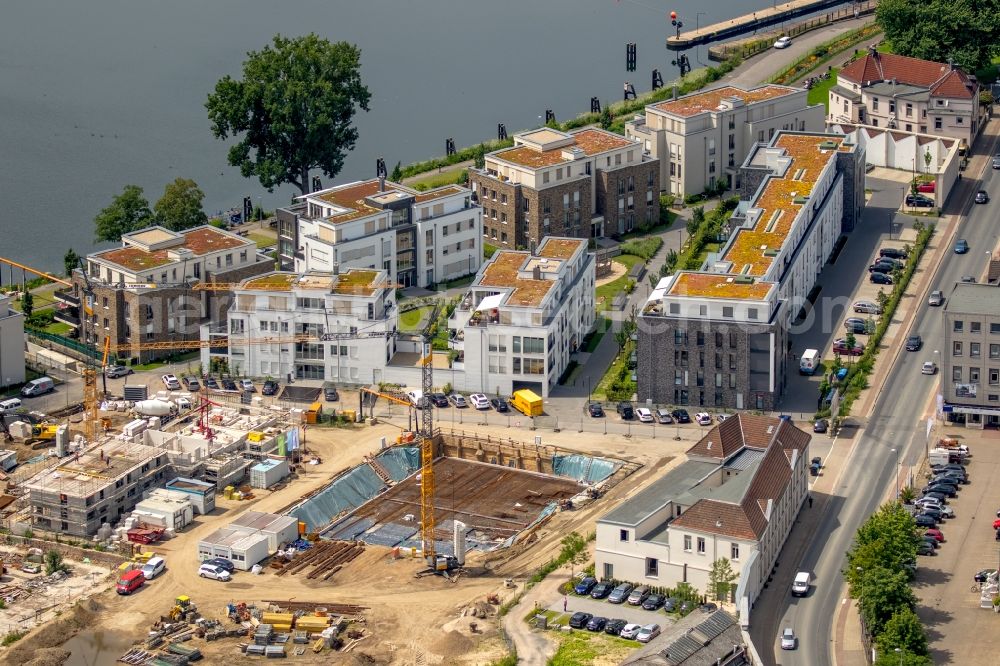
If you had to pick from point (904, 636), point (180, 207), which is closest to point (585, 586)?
point (904, 636)

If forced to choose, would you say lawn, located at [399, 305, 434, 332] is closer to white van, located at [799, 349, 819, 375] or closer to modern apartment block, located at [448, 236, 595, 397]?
modern apartment block, located at [448, 236, 595, 397]

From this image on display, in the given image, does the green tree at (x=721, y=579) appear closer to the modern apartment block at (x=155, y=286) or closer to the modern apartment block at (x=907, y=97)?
the modern apartment block at (x=155, y=286)

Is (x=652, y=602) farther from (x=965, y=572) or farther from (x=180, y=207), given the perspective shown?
(x=180, y=207)

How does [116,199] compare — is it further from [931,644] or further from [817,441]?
[931,644]

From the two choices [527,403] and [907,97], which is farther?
[907,97]

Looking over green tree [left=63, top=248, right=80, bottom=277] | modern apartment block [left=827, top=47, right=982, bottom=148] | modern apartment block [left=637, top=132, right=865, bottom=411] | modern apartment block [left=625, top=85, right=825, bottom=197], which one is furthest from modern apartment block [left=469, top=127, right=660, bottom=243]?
green tree [left=63, top=248, right=80, bottom=277]

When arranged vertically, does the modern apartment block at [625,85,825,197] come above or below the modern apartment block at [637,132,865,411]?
above
